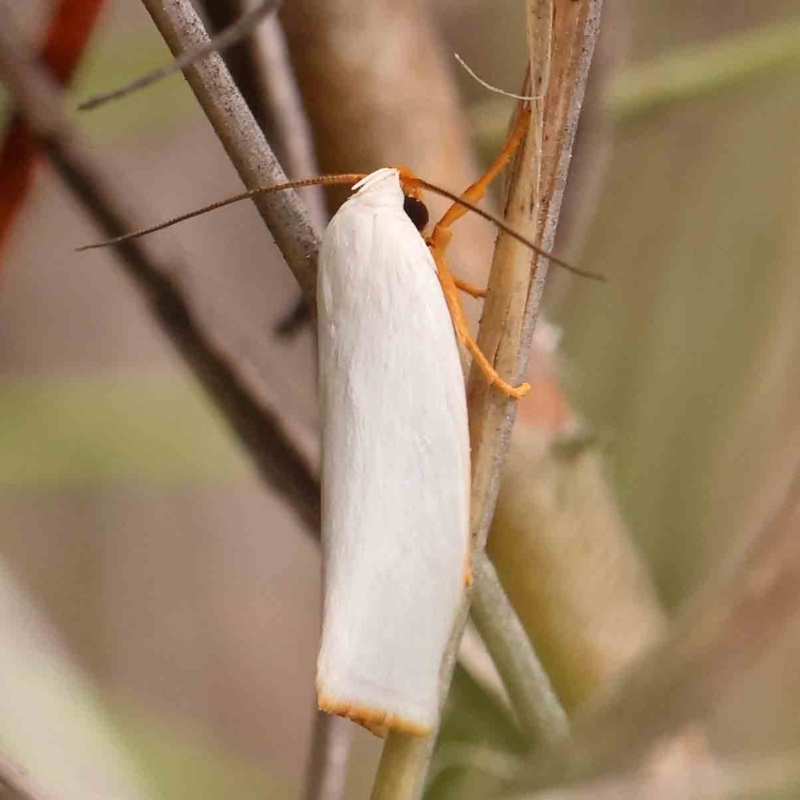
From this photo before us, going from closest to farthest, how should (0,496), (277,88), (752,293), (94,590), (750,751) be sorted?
1. (277,88)
2. (750,751)
3. (752,293)
4. (0,496)
5. (94,590)

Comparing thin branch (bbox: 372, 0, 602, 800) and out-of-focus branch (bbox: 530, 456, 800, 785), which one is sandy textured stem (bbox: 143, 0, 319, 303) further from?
out-of-focus branch (bbox: 530, 456, 800, 785)

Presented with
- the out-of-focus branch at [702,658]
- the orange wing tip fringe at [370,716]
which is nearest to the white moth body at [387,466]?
the orange wing tip fringe at [370,716]

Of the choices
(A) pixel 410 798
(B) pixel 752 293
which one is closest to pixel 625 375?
(B) pixel 752 293

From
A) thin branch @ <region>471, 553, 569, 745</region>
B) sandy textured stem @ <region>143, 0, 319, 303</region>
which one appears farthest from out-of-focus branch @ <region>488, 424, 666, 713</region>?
sandy textured stem @ <region>143, 0, 319, 303</region>

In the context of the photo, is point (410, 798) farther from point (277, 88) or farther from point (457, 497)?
point (277, 88)

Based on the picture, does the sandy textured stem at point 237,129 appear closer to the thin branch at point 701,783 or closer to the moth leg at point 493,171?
the moth leg at point 493,171

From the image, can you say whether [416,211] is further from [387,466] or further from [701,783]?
[701,783]
